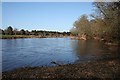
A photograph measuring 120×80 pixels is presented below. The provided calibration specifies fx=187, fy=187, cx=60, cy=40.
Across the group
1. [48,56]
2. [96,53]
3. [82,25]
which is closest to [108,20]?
[96,53]

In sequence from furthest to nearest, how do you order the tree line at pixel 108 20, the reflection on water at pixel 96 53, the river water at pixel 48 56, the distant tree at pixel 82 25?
1. the distant tree at pixel 82 25
2. the tree line at pixel 108 20
3. the reflection on water at pixel 96 53
4. the river water at pixel 48 56

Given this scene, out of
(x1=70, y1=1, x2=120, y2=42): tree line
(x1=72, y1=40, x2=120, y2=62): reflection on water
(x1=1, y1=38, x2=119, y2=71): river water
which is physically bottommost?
A: (x1=1, y1=38, x2=119, y2=71): river water

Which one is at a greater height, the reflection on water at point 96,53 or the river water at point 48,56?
the reflection on water at point 96,53

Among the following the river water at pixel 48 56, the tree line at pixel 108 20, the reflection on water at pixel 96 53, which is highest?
the tree line at pixel 108 20

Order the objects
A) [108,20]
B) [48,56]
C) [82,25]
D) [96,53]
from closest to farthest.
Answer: [48,56]
[96,53]
[108,20]
[82,25]

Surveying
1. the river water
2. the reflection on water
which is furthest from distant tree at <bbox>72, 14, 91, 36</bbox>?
the river water

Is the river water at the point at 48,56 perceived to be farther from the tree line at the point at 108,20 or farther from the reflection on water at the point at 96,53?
the tree line at the point at 108,20

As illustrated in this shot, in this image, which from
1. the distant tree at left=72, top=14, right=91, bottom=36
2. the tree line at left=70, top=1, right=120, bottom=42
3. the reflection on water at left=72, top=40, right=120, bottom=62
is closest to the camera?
the reflection on water at left=72, top=40, right=120, bottom=62

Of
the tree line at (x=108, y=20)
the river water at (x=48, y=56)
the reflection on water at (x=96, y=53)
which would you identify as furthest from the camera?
the tree line at (x=108, y=20)

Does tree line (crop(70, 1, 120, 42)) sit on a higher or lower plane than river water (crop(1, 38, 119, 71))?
higher

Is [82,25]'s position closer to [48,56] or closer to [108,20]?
[108,20]

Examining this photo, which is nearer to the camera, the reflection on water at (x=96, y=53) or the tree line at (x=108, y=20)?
the reflection on water at (x=96, y=53)

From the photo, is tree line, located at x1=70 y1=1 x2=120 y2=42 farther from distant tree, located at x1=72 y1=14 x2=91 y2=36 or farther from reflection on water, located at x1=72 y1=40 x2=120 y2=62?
distant tree, located at x1=72 y1=14 x2=91 y2=36

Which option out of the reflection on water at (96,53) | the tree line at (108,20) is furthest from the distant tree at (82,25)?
the reflection on water at (96,53)
